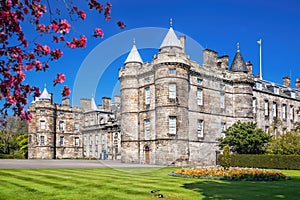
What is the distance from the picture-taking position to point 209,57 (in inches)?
1565

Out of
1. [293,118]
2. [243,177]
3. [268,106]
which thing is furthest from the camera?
[293,118]

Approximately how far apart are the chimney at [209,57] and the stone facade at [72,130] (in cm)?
1598

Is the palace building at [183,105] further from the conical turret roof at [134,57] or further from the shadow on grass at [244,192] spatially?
the shadow on grass at [244,192]

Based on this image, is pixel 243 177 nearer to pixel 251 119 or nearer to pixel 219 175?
pixel 219 175

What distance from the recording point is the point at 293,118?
48875 mm

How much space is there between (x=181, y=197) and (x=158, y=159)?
20.2 metres

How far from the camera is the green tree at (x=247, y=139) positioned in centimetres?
3362

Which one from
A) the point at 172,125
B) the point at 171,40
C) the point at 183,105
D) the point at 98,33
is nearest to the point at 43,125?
the point at 172,125

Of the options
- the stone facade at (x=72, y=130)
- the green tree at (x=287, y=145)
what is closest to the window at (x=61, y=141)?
the stone facade at (x=72, y=130)

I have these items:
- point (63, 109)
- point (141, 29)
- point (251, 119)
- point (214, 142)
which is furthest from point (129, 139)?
point (63, 109)

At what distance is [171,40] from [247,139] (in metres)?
11.9

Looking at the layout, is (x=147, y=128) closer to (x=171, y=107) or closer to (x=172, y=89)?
(x=171, y=107)

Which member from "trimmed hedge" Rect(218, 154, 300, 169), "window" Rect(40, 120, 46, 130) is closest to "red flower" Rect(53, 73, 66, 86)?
"trimmed hedge" Rect(218, 154, 300, 169)

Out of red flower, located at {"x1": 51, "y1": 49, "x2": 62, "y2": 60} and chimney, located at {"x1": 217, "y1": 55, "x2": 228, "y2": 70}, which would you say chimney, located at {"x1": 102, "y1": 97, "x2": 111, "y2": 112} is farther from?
red flower, located at {"x1": 51, "y1": 49, "x2": 62, "y2": 60}
